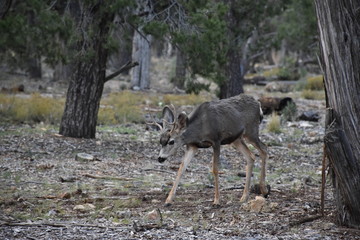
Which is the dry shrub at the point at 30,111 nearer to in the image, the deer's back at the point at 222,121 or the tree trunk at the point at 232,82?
the tree trunk at the point at 232,82

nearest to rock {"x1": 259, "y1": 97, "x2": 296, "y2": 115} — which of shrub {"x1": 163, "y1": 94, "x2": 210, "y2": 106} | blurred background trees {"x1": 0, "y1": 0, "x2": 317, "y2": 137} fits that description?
shrub {"x1": 163, "y1": 94, "x2": 210, "y2": 106}

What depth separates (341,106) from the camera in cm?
760

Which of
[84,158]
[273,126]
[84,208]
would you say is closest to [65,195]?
[84,208]

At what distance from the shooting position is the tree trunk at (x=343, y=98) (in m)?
7.49

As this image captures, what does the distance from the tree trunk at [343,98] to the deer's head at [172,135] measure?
6.94 feet

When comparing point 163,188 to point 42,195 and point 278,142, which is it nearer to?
point 42,195

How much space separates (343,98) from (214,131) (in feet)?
7.00

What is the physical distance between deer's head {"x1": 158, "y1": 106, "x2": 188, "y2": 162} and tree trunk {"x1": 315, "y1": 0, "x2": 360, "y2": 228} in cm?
212

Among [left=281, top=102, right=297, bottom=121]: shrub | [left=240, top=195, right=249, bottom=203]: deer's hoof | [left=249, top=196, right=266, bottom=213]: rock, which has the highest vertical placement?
[left=281, top=102, right=297, bottom=121]: shrub

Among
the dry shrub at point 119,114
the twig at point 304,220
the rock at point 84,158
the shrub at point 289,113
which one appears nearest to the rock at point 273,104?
the shrub at point 289,113

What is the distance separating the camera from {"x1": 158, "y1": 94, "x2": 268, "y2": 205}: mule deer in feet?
29.8

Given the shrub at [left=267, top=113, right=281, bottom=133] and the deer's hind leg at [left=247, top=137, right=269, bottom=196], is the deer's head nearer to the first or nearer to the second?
the deer's hind leg at [left=247, top=137, right=269, bottom=196]

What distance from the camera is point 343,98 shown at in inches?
299

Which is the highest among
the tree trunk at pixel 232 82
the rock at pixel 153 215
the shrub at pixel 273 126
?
the tree trunk at pixel 232 82
